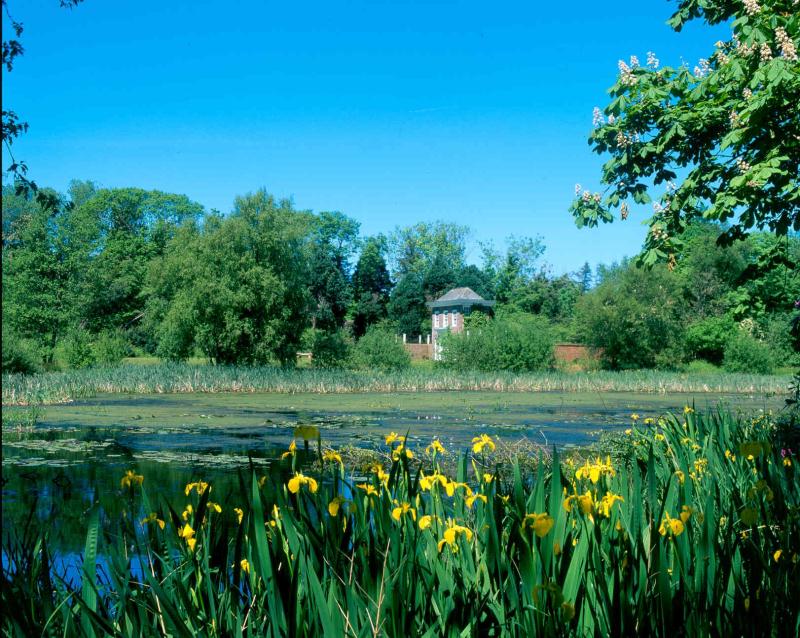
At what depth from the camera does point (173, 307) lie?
2834 centimetres

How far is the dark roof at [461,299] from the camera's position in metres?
55.2

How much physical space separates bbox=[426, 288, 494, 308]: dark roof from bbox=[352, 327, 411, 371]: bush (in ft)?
74.7

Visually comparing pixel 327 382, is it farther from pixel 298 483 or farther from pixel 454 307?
pixel 454 307

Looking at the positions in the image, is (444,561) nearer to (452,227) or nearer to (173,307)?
(173,307)

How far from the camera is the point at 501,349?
108ft

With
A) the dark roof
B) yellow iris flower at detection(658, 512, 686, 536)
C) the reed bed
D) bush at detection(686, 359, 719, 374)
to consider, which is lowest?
bush at detection(686, 359, 719, 374)

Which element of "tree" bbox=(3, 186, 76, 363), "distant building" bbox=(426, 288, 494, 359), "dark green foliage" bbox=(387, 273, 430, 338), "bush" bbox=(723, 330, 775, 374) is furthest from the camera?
"dark green foliage" bbox=(387, 273, 430, 338)

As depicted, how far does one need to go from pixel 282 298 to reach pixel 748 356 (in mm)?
23667

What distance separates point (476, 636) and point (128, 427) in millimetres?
12621

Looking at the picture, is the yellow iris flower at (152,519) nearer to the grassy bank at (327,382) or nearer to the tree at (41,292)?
the grassy bank at (327,382)

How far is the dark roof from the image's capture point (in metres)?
55.2

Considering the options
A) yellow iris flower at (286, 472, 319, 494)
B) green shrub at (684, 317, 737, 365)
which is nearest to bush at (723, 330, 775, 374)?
green shrub at (684, 317, 737, 365)

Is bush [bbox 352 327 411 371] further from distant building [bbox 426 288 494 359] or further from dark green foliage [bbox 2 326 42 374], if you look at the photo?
distant building [bbox 426 288 494 359]

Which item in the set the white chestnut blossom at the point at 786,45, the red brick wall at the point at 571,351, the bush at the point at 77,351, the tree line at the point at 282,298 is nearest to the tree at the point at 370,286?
the tree line at the point at 282,298
